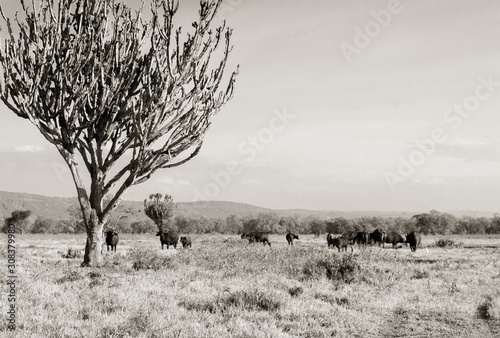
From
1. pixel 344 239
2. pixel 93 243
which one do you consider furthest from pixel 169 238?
pixel 93 243

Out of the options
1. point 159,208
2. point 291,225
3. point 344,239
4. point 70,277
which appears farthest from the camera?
point 291,225

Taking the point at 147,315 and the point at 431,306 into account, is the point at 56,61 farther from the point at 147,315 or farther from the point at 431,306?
the point at 431,306

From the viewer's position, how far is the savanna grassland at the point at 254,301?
6664 millimetres

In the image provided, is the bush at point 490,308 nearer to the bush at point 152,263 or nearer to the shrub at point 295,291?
the shrub at point 295,291

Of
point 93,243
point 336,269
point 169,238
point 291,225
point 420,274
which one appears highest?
point 291,225

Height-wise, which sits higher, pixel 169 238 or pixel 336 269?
pixel 169 238

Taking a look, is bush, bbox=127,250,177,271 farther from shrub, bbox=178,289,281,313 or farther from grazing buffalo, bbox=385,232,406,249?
grazing buffalo, bbox=385,232,406,249

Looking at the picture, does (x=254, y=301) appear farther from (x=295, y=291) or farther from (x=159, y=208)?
(x=159, y=208)

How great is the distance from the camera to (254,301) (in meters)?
8.26

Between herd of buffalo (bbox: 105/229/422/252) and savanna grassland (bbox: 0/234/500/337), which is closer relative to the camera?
savanna grassland (bbox: 0/234/500/337)

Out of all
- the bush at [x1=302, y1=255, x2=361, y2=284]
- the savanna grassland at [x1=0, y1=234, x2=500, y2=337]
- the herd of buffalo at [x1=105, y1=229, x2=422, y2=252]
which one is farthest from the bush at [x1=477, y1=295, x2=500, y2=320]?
the herd of buffalo at [x1=105, y1=229, x2=422, y2=252]

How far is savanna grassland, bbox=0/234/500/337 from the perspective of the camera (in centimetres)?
666

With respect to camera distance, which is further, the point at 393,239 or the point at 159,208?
the point at 159,208

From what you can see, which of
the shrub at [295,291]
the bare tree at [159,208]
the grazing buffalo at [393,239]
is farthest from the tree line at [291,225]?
the shrub at [295,291]
